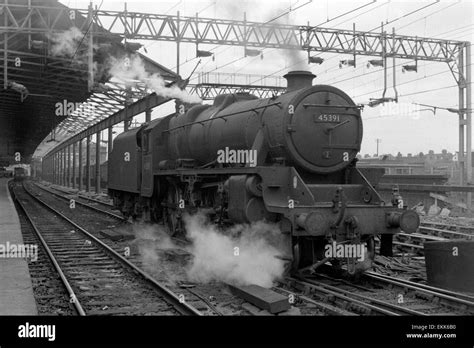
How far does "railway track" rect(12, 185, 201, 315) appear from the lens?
6.13 m

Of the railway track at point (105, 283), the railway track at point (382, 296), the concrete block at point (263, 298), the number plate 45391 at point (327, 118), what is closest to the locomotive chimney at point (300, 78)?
the number plate 45391 at point (327, 118)

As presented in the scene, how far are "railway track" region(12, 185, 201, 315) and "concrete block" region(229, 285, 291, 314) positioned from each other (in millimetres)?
791

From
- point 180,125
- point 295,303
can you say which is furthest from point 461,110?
point 295,303

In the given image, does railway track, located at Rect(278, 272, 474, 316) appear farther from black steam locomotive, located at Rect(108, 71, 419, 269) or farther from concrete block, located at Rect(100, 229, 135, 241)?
concrete block, located at Rect(100, 229, 135, 241)

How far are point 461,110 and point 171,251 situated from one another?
980cm

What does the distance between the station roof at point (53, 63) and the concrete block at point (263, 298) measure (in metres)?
9.90

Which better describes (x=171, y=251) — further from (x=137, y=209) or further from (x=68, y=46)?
(x=68, y=46)

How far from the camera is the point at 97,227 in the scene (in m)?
15.7

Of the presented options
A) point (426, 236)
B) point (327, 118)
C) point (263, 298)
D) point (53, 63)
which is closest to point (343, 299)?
point (263, 298)

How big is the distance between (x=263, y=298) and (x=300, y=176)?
2502 mm

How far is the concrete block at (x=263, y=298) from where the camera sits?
5750 mm

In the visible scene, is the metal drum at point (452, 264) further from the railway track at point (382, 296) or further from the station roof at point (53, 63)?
the station roof at point (53, 63)

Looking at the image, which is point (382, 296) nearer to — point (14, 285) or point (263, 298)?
point (263, 298)

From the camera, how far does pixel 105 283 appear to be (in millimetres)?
7738
